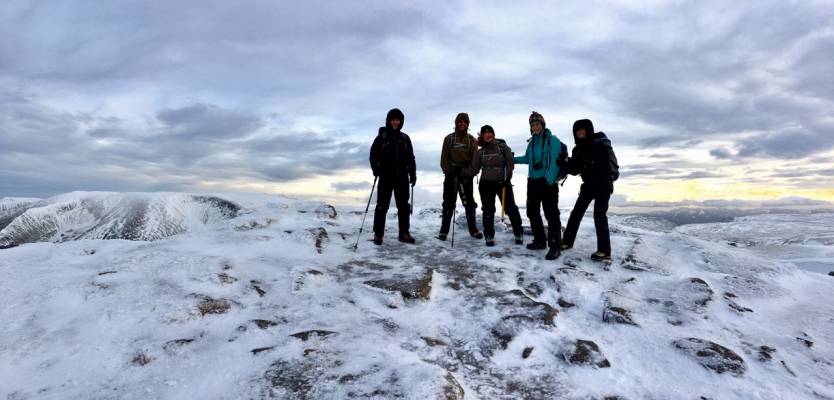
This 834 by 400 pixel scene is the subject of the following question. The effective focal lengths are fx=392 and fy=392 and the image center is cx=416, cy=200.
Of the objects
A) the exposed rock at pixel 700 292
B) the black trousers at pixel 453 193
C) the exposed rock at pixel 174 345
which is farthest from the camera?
the black trousers at pixel 453 193

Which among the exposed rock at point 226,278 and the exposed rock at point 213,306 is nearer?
the exposed rock at point 213,306

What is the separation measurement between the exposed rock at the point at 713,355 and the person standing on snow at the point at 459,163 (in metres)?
6.43

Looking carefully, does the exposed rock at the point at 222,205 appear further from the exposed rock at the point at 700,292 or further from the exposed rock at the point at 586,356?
the exposed rock at the point at 700,292

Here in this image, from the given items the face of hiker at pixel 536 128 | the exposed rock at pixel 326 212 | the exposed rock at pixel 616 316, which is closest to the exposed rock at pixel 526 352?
the exposed rock at pixel 616 316

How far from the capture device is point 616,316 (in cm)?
611

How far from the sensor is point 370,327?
5.47 m

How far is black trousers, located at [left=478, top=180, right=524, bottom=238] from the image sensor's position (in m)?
10.6

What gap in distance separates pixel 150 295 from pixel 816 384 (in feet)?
28.6

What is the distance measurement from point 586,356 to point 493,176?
6.11m

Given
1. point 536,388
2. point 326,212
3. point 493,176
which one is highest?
point 493,176

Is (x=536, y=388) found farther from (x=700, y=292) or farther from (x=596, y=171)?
(x=596, y=171)

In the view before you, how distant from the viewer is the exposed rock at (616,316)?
6.02 metres

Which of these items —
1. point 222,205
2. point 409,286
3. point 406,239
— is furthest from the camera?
point 222,205

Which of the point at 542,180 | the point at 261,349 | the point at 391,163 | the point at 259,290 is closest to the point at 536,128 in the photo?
the point at 542,180
